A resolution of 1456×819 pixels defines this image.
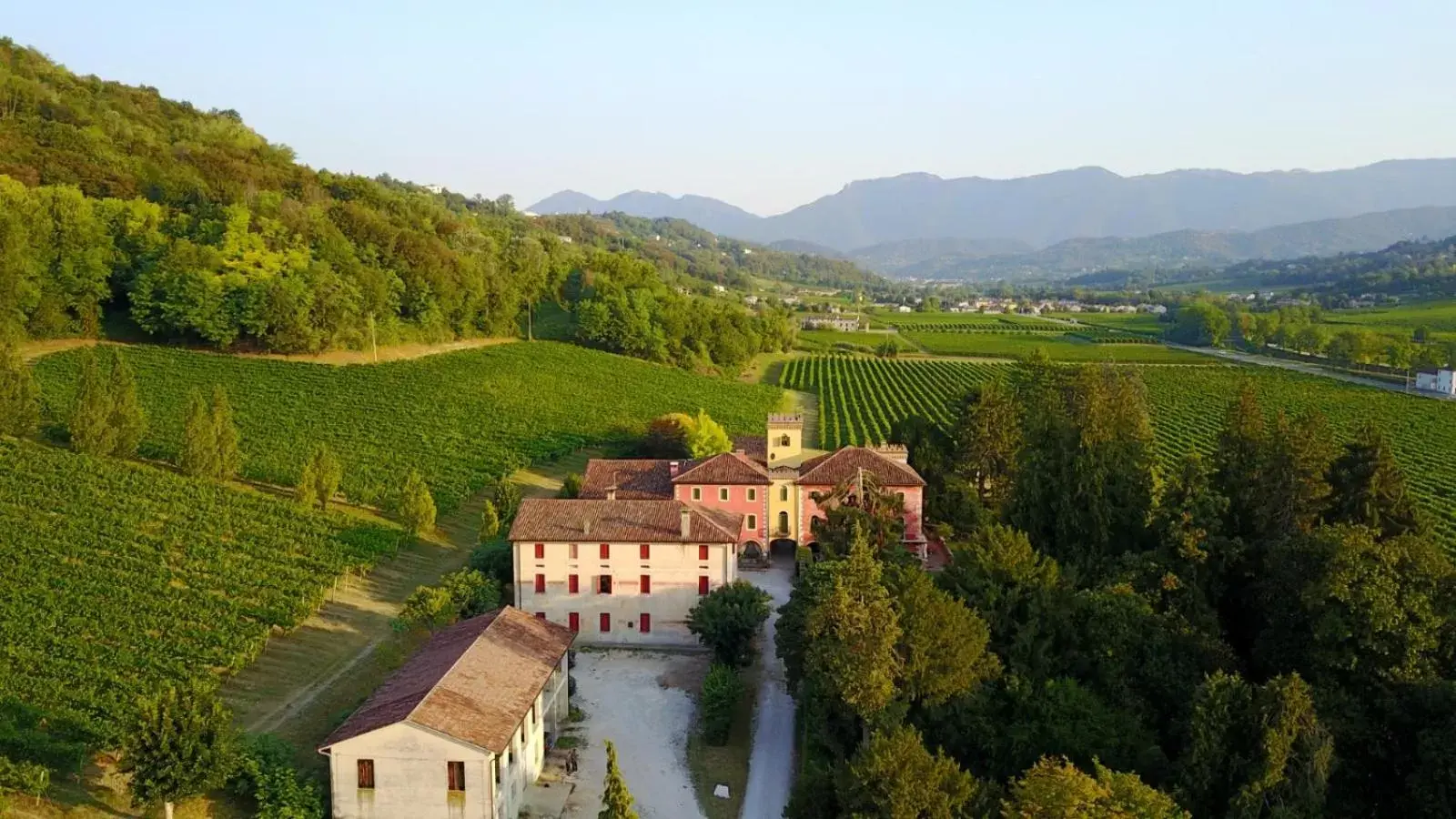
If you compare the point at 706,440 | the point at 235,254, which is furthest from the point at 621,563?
the point at 235,254

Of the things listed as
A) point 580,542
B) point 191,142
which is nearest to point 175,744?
point 580,542

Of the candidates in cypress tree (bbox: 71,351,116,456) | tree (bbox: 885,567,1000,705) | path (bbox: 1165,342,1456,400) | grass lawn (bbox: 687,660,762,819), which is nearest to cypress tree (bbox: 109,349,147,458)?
cypress tree (bbox: 71,351,116,456)

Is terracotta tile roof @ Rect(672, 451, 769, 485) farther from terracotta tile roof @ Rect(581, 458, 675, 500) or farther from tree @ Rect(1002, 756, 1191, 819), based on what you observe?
tree @ Rect(1002, 756, 1191, 819)

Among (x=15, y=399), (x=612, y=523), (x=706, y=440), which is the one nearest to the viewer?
(x=612, y=523)

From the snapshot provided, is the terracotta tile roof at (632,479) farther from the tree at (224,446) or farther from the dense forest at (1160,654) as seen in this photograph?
the tree at (224,446)

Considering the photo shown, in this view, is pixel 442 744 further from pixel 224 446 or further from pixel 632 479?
pixel 224 446

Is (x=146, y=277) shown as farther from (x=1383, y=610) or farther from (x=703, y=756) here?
(x=1383, y=610)
